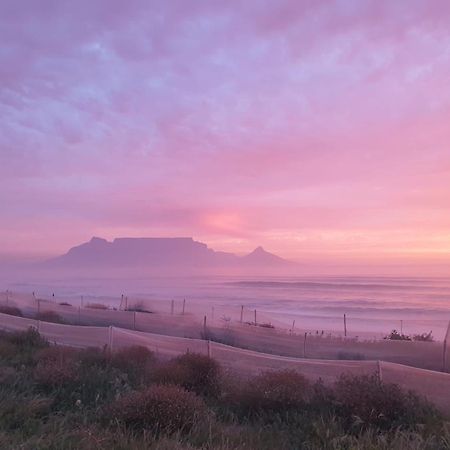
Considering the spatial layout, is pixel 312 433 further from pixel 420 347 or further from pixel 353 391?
pixel 420 347

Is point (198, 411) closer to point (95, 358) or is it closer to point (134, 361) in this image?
point (134, 361)

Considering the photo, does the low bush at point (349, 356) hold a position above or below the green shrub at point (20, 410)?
below

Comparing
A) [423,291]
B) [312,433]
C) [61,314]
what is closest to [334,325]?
[61,314]

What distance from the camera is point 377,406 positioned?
Result: 8.34 m

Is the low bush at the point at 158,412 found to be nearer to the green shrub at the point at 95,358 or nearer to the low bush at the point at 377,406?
the low bush at the point at 377,406

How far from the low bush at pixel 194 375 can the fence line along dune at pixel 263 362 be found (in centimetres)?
99

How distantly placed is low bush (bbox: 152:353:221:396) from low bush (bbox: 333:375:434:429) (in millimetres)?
2589

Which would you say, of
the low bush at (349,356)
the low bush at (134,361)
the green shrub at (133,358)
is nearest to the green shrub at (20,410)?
the low bush at (134,361)

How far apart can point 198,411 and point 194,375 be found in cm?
341

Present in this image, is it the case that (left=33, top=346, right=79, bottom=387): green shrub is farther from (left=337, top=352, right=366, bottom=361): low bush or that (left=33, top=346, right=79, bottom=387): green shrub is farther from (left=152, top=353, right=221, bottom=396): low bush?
(left=337, top=352, right=366, bottom=361): low bush

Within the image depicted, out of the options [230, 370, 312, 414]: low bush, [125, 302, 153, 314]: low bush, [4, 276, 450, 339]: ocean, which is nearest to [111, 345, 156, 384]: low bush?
[230, 370, 312, 414]: low bush

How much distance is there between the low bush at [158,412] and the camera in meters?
6.89

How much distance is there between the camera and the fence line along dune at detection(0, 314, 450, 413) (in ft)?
34.3

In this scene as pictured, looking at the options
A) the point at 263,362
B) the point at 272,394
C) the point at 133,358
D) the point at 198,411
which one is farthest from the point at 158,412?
the point at 133,358
